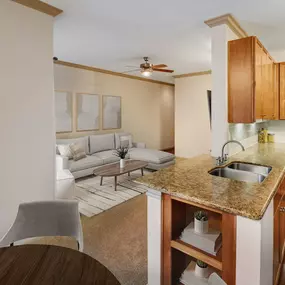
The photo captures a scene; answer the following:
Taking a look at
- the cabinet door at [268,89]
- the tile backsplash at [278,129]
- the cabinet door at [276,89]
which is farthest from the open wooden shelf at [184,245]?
the tile backsplash at [278,129]

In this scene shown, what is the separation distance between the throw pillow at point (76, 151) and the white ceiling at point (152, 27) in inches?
74.9

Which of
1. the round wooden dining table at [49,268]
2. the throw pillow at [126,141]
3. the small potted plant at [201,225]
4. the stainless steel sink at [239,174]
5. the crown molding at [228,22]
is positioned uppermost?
the crown molding at [228,22]

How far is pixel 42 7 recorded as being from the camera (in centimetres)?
225

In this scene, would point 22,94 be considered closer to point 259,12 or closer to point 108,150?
point 259,12

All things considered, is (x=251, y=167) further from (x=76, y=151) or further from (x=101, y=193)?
(x=76, y=151)

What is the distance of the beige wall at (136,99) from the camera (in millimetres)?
5238

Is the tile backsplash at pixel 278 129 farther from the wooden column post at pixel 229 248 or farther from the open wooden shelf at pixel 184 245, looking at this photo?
the wooden column post at pixel 229 248

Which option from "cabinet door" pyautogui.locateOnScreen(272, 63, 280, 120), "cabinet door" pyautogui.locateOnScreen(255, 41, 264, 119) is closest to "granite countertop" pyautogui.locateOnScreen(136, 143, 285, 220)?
"cabinet door" pyautogui.locateOnScreen(255, 41, 264, 119)

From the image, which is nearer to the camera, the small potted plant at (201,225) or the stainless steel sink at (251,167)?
the small potted plant at (201,225)

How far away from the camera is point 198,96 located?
632 cm

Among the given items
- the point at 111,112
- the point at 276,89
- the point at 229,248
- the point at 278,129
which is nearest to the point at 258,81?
the point at 276,89

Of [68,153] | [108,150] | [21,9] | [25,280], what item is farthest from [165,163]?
[25,280]

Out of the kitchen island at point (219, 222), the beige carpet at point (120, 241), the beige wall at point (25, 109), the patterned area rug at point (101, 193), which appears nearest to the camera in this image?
the kitchen island at point (219, 222)

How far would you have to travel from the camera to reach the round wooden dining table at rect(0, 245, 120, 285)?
2.78 feet
